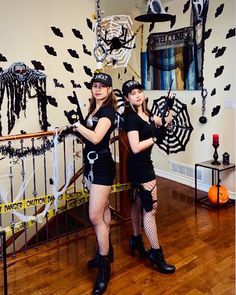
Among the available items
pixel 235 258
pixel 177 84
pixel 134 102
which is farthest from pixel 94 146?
pixel 177 84

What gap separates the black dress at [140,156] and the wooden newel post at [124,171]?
73 centimetres

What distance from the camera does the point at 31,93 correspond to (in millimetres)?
3803

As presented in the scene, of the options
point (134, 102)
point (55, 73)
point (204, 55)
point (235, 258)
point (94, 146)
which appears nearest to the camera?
point (94, 146)

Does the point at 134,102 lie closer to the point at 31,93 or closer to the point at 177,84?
the point at 31,93

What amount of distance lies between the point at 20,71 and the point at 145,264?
245 centimetres

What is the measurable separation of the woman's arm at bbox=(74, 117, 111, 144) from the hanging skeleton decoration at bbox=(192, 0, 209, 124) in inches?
97.1

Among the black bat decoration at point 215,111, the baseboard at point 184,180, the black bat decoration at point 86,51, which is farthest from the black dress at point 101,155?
the baseboard at point 184,180

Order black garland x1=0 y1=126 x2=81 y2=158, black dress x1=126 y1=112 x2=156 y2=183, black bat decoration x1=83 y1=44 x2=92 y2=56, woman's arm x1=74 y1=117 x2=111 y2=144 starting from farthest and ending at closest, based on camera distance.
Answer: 1. black bat decoration x1=83 y1=44 x2=92 y2=56
2. black garland x1=0 y1=126 x2=81 y2=158
3. black dress x1=126 y1=112 x2=156 y2=183
4. woman's arm x1=74 y1=117 x2=111 y2=144

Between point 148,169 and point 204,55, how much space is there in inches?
93.5

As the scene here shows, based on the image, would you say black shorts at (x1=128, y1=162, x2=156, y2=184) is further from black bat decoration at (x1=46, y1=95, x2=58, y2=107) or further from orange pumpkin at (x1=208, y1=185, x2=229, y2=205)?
black bat decoration at (x1=46, y1=95, x2=58, y2=107)

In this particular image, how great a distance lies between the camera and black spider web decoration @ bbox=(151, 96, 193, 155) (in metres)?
4.63

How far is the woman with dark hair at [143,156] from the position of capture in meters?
2.36

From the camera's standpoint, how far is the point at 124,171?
335cm

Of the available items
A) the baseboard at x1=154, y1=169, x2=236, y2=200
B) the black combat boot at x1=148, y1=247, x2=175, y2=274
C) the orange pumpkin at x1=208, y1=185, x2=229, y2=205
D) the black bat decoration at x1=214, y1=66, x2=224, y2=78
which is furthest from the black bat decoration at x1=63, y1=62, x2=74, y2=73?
the black combat boot at x1=148, y1=247, x2=175, y2=274
